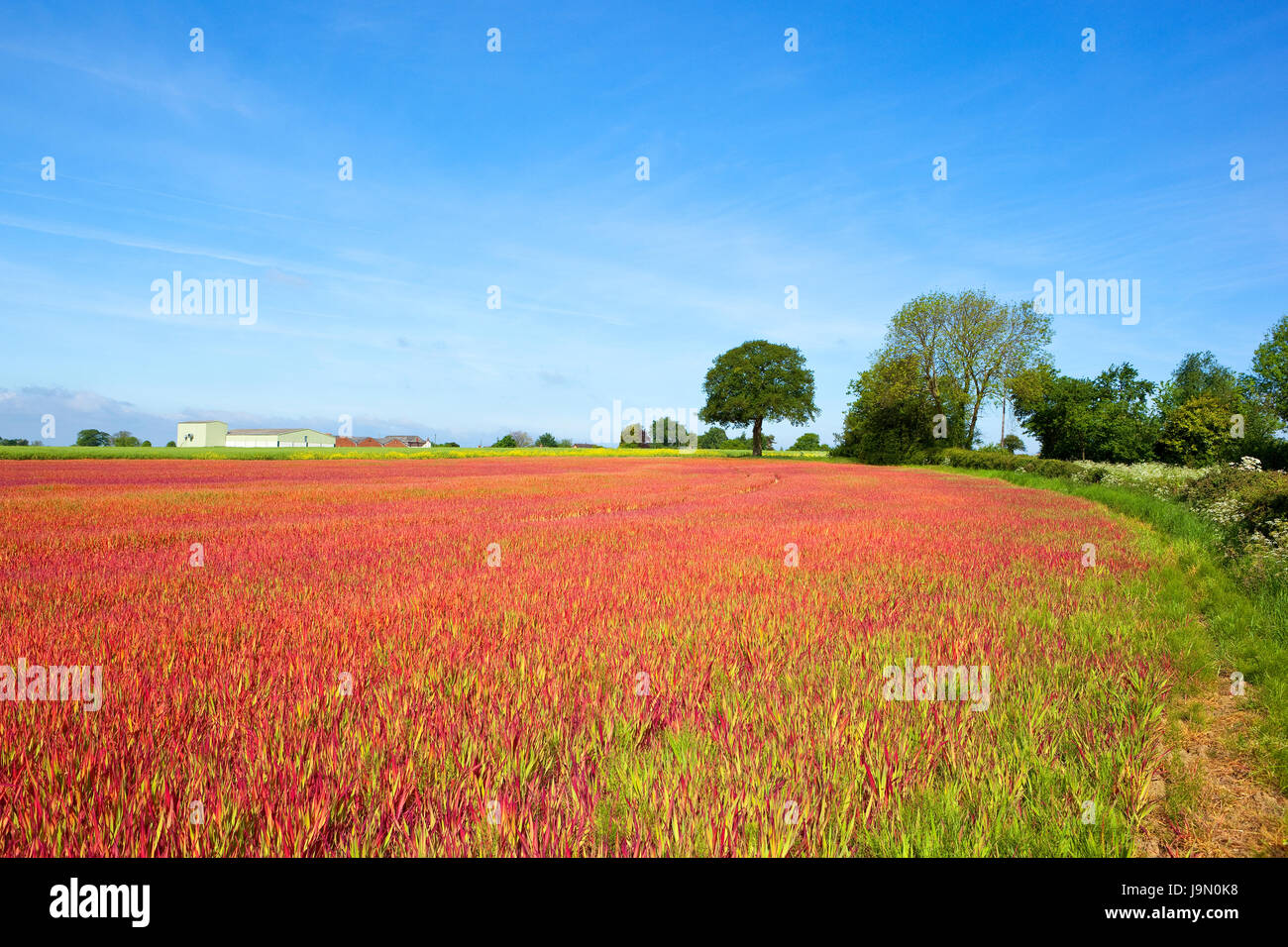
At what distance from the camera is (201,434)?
13025cm

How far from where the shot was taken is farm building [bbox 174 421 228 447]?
13012 centimetres

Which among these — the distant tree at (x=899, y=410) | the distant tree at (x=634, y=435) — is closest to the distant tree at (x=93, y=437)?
the distant tree at (x=634, y=435)

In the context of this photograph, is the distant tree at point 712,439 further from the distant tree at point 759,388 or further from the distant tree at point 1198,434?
the distant tree at point 1198,434

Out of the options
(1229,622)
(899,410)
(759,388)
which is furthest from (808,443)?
(1229,622)

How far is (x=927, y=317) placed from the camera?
50531 millimetres

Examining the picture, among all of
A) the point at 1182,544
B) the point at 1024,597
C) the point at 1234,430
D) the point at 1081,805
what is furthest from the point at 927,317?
the point at 1081,805

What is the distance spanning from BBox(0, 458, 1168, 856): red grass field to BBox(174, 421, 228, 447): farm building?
155m

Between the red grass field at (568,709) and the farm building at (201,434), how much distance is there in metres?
155

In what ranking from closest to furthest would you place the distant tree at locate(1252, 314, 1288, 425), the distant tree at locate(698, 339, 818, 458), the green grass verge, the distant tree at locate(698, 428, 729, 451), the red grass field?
the red grass field → the green grass verge → the distant tree at locate(1252, 314, 1288, 425) → the distant tree at locate(698, 339, 818, 458) → the distant tree at locate(698, 428, 729, 451)

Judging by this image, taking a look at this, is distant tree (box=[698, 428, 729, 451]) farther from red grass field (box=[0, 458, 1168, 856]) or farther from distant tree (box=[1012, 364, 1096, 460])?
Answer: red grass field (box=[0, 458, 1168, 856])

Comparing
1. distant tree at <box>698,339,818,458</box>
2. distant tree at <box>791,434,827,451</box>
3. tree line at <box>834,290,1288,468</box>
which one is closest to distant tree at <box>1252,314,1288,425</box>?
tree line at <box>834,290,1288,468</box>
